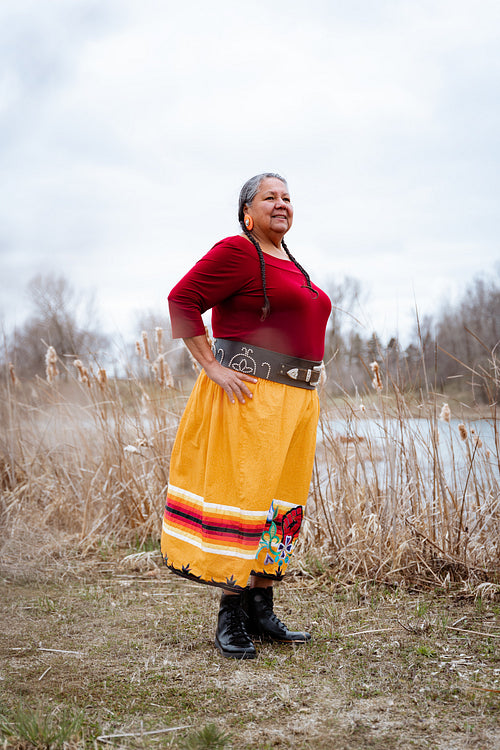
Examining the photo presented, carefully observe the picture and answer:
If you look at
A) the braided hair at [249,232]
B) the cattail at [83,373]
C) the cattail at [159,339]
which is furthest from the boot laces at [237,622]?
the cattail at [83,373]

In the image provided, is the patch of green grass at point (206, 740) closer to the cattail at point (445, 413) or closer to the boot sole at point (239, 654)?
the boot sole at point (239, 654)

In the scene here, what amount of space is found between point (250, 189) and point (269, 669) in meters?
1.72

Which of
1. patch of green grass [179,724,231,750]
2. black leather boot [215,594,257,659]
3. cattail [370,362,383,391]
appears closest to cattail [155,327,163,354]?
cattail [370,362,383,391]

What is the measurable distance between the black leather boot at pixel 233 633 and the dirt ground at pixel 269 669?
4 centimetres

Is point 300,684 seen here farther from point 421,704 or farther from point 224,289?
point 224,289

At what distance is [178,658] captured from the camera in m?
2.32

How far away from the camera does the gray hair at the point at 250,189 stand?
95.9 inches

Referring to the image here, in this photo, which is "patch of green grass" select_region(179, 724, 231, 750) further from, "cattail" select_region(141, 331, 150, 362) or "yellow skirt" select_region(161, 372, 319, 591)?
"cattail" select_region(141, 331, 150, 362)

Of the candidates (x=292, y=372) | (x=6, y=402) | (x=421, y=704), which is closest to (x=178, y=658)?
(x=421, y=704)

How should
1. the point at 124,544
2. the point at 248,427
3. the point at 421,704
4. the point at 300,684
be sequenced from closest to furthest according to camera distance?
the point at 421,704 → the point at 300,684 → the point at 248,427 → the point at 124,544

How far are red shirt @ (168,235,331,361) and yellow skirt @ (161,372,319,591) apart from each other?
180mm

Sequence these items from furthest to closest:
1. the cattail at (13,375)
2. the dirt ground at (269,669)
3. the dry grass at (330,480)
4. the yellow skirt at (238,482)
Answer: the cattail at (13,375) < the dry grass at (330,480) < the yellow skirt at (238,482) < the dirt ground at (269,669)

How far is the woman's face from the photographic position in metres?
2.40

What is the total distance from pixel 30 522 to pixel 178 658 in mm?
2306
